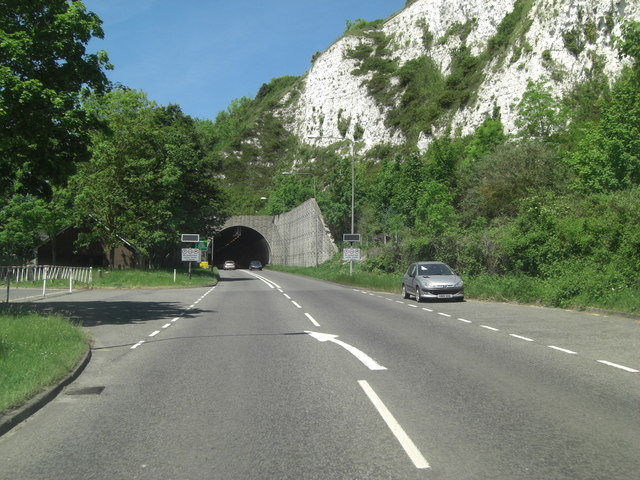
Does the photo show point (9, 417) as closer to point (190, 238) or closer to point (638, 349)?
point (638, 349)

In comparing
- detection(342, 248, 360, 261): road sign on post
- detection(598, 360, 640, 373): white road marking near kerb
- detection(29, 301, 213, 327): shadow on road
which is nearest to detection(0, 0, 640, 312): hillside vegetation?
detection(342, 248, 360, 261): road sign on post

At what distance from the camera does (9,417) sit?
5.83m

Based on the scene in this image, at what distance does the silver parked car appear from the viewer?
882 inches

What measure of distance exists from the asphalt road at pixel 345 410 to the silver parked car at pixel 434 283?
377 inches

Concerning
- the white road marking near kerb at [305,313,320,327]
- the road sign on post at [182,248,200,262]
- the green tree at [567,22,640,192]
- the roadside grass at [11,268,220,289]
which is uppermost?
the green tree at [567,22,640,192]

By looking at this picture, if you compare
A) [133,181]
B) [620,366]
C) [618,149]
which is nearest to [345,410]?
[620,366]

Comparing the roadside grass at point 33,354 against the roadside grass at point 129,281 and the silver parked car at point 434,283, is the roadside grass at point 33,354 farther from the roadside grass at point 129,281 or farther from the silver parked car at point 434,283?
the roadside grass at point 129,281

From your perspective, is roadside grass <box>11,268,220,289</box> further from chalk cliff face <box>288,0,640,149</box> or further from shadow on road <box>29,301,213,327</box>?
shadow on road <box>29,301,213,327</box>

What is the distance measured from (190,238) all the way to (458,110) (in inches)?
2112

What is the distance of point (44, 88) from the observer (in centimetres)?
1481

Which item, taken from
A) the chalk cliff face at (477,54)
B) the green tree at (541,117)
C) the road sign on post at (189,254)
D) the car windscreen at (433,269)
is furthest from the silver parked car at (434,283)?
the green tree at (541,117)

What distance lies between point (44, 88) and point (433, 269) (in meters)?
15.9

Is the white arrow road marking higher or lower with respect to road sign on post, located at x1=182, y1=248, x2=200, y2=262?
lower

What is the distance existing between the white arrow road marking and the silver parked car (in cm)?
1014
